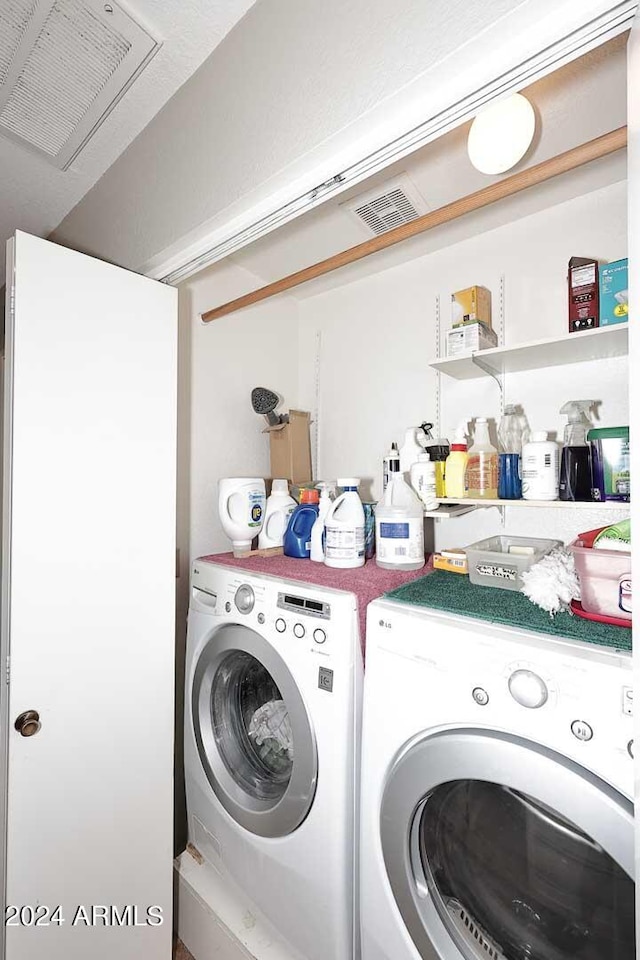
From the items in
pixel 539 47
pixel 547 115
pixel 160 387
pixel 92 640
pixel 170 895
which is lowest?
pixel 170 895

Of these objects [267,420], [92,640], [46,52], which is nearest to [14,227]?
[46,52]

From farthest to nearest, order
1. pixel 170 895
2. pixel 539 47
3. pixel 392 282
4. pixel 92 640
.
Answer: pixel 392 282 → pixel 170 895 → pixel 92 640 → pixel 539 47

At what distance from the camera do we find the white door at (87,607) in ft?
3.49

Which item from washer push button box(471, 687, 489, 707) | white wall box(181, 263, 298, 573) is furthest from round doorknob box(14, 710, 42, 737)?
washer push button box(471, 687, 489, 707)

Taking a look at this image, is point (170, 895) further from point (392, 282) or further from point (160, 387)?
point (392, 282)

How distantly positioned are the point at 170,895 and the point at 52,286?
185 centimetres

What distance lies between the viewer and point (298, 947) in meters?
1.16

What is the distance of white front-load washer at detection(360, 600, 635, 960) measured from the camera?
0.71 meters

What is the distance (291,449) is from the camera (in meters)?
1.96

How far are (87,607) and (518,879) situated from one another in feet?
3.92

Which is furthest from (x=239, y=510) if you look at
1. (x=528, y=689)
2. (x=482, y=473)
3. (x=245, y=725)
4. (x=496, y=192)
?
(x=496, y=192)

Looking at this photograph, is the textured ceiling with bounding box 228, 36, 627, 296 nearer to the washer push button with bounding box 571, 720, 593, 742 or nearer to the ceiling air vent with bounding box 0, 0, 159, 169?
the ceiling air vent with bounding box 0, 0, 159, 169


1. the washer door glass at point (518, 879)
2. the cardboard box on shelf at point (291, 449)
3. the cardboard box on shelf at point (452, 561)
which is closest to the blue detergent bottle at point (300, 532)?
the cardboard box on shelf at point (291, 449)

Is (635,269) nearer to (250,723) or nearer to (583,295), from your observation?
(583,295)
